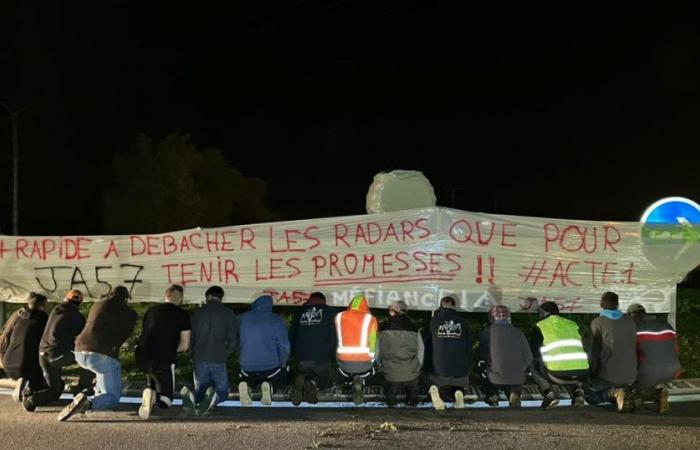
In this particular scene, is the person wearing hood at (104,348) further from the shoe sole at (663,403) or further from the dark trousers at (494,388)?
the shoe sole at (663,403)

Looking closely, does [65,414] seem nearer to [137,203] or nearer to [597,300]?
[597,300]

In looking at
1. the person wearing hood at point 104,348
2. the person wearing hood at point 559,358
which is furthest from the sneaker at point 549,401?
the person wearing hood at point 104,348

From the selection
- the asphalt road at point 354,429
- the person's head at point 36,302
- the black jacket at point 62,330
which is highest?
the person's head at point 36,302

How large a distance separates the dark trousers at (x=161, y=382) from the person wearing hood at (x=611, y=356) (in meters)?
4.52

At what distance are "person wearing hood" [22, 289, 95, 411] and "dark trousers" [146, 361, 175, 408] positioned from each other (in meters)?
1.05

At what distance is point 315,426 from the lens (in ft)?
21.4

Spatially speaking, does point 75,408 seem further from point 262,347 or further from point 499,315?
point 499,315

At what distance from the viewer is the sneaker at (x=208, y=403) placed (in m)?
7.03

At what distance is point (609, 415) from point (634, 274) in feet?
8.61

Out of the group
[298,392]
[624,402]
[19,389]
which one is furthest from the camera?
[19,389]

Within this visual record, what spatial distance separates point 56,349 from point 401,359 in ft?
12.2

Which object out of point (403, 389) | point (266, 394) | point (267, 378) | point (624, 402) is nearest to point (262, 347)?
point (267, 378)

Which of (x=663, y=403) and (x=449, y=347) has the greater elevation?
(x=449, y=347)

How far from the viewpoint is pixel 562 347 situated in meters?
7.31
